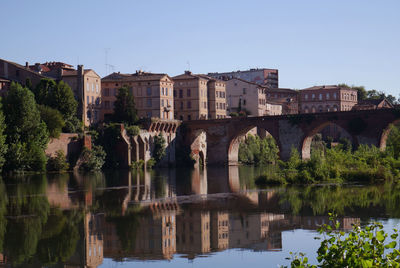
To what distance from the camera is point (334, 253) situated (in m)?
11.3

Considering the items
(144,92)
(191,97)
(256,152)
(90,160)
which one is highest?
(144,92)

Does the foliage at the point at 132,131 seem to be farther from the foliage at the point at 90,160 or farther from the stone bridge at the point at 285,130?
the stone bridge at the point at 285,130

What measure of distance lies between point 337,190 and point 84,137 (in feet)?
126

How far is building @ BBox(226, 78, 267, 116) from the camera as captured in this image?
345ft

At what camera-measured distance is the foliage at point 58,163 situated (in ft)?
213

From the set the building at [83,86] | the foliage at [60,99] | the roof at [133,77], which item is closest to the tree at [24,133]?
the foliage at [60,99]

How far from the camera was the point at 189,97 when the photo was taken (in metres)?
94.0

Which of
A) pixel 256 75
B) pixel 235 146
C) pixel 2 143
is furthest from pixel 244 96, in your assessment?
pixel 2 143

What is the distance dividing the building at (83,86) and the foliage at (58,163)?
1195 centimetres

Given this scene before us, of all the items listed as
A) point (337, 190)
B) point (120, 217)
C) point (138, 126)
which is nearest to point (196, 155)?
point (138, 126)

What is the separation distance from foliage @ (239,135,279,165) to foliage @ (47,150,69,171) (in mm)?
29661

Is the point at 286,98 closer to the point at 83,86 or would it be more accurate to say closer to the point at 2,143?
the point at 83,86

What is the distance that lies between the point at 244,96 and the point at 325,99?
2224 centimetres

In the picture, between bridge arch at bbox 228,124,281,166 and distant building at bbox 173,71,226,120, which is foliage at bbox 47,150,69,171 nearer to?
bridge arch at bbox 228,124,281,166
